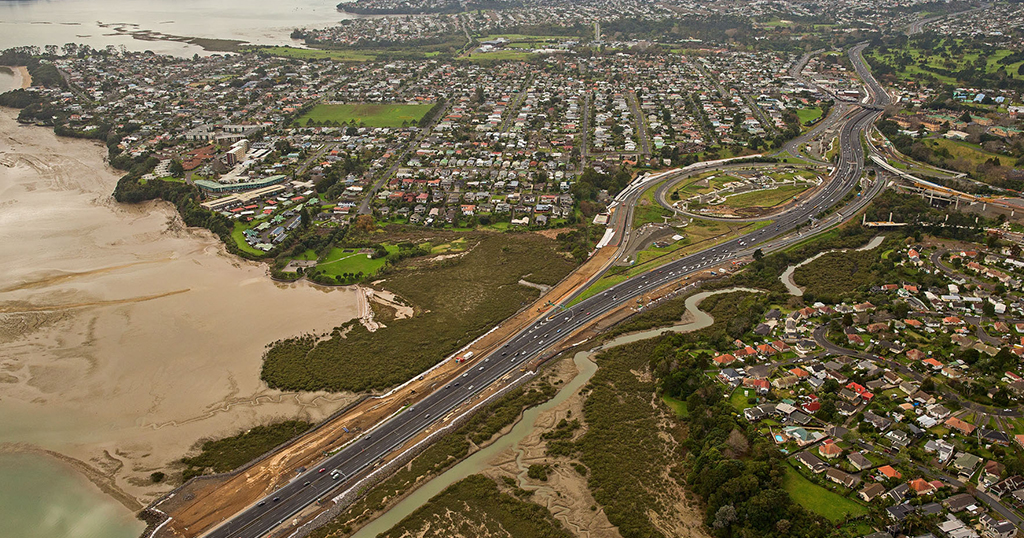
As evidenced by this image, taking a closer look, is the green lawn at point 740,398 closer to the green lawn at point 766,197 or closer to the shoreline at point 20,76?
the green lawn at point 766,197

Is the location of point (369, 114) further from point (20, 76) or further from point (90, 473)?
point (90, 473)

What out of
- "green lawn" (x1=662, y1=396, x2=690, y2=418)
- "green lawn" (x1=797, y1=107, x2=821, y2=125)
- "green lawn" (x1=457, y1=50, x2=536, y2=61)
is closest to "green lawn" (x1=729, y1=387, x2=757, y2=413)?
"green lawn" (x1=662, y1=396, x2=690, y2=418)

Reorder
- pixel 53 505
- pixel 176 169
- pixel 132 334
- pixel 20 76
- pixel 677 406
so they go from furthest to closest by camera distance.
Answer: pixel 20 76 < pixel 176 169 < pixel 132 334 < pixel 677 406 < pixel 53 505

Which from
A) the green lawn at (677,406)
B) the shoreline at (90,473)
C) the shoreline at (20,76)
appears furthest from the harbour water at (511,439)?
the shoreline at (20,76)

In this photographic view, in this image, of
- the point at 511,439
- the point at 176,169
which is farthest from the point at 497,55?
the point at 511,439

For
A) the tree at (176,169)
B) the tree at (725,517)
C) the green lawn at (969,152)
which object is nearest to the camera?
the tree at (725,517)

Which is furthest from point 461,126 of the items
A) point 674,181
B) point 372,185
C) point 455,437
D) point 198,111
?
point 455,437
